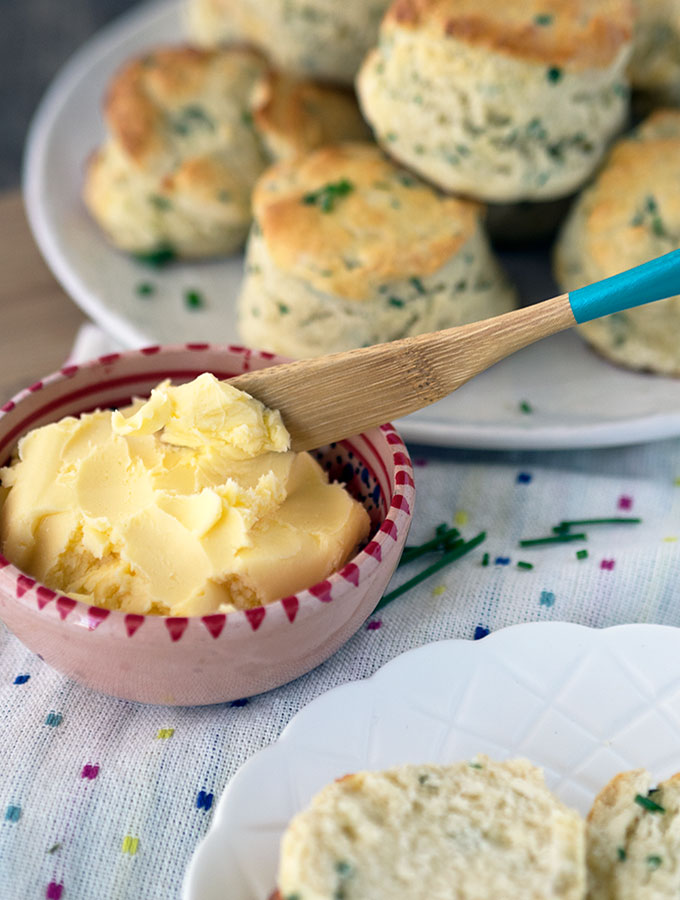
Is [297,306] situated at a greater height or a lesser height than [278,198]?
lesser

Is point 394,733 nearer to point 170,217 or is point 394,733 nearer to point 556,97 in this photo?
point 556,97

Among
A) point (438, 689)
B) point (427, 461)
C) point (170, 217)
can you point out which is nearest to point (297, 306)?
point (427, 461)

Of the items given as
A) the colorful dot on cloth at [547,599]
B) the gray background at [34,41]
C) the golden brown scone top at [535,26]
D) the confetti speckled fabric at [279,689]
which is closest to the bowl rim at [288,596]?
the confetti speckled fabric at [279,689]

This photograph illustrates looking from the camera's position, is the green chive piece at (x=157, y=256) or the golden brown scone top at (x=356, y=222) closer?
the golden brown scone top at (x=356, y=222)

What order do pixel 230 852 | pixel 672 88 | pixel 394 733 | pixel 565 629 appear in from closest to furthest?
pixel 230 852, pixel 394 733, pixel 565 629, pixel 672 88

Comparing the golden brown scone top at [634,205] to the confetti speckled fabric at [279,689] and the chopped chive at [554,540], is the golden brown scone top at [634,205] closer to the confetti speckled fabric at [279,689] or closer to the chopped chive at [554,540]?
the confetti speckled fabric at [279,689]

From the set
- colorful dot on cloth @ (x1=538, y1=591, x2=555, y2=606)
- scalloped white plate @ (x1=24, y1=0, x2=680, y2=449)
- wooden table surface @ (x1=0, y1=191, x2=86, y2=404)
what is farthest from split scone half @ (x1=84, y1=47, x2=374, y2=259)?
colorful dot on cloth @ (x1=538, y1=591, x2=555, y2=606)
